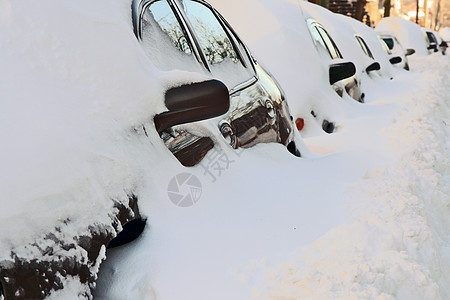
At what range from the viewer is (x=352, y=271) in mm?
1964

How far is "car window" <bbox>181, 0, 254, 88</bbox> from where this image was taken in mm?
2912

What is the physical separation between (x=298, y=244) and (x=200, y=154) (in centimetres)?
56

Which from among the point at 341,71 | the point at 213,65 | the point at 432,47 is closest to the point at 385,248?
the point at 213,65

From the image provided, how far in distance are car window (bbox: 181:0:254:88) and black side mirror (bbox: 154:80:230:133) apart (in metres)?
0.66

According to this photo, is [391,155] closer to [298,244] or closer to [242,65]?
[242,65]

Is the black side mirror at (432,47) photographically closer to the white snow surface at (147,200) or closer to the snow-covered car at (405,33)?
the snow-covered car at (405,33)

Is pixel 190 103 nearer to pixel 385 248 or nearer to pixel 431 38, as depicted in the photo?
pixel 385 248

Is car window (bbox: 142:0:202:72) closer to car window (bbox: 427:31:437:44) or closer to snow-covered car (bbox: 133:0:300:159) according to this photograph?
snow-covered car (bbox: 133:0:300:159)

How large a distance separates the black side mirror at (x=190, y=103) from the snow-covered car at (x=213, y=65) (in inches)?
2.0

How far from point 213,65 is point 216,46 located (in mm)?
196

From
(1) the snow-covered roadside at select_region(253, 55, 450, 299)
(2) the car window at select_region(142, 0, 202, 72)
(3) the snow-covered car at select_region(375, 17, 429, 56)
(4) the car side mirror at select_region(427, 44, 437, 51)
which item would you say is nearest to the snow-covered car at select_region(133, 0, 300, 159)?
(2) the car window at select_region(142, 0, 202, 72)

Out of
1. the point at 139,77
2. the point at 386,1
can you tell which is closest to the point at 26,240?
the point at 139,77

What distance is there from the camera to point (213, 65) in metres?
2.92

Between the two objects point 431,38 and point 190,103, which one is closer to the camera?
point 190,103
